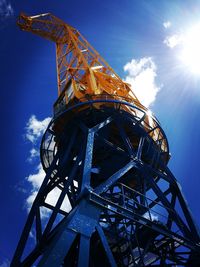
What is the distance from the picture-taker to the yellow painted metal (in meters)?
14.6

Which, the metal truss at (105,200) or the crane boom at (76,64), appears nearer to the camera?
the metal truss at (105,200)

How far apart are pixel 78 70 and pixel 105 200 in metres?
11.0

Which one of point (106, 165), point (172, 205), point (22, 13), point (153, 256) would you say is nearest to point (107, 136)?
point (106, 165)

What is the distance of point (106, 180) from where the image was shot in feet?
33.6

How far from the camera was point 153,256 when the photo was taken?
12398mm

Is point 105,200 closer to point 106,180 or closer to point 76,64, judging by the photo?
point 106,180

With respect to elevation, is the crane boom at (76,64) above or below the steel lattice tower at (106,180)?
above

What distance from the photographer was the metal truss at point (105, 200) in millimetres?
8477

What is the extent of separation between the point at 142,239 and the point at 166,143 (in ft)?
16.1

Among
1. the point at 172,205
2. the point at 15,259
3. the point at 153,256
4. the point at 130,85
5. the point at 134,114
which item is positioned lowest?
the point at 15,259

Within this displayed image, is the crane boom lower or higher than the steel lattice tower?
higher

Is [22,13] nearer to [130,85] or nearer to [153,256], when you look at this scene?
[130,85]

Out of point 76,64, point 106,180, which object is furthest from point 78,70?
point 106,180

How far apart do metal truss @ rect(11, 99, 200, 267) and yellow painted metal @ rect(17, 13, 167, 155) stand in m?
0.65
